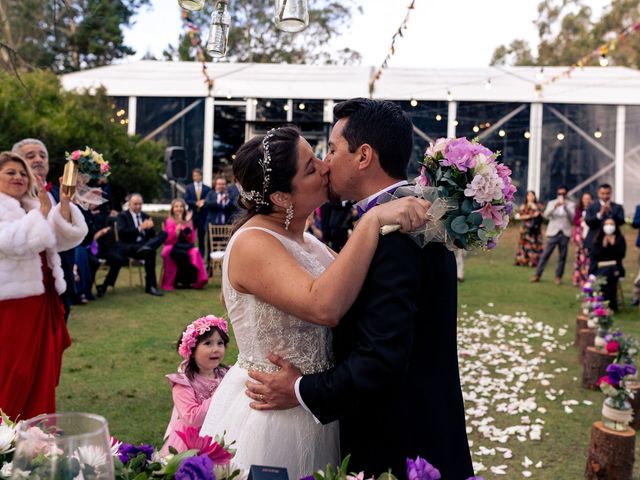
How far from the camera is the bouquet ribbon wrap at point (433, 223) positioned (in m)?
1.94

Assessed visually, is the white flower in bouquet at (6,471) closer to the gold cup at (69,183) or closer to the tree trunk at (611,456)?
the gold cup at (69,183)

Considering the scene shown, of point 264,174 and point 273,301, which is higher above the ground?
point 264,174

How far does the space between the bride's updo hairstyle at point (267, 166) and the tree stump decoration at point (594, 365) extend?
213 inches

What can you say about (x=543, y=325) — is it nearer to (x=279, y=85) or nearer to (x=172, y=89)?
(x=279, y=85)

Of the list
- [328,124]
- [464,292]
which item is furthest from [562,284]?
[328,124]

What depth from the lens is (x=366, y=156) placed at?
7.02ft

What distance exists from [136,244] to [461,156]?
11101 mm

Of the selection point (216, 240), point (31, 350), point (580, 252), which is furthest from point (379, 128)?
point (580, 252)

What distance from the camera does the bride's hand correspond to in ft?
6.31

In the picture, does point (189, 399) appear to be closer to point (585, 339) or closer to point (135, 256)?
point (585, 339)

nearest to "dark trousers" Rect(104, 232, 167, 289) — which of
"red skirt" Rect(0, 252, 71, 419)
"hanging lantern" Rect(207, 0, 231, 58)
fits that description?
"red skirt" Rect(0, 252, 71, 419)

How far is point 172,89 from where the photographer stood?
74.5 ft

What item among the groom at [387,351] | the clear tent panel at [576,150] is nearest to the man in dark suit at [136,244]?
the groom at [387,351]

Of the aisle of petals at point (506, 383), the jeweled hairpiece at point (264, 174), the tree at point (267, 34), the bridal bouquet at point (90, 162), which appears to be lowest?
the aisle of petals at point (506, 383)
